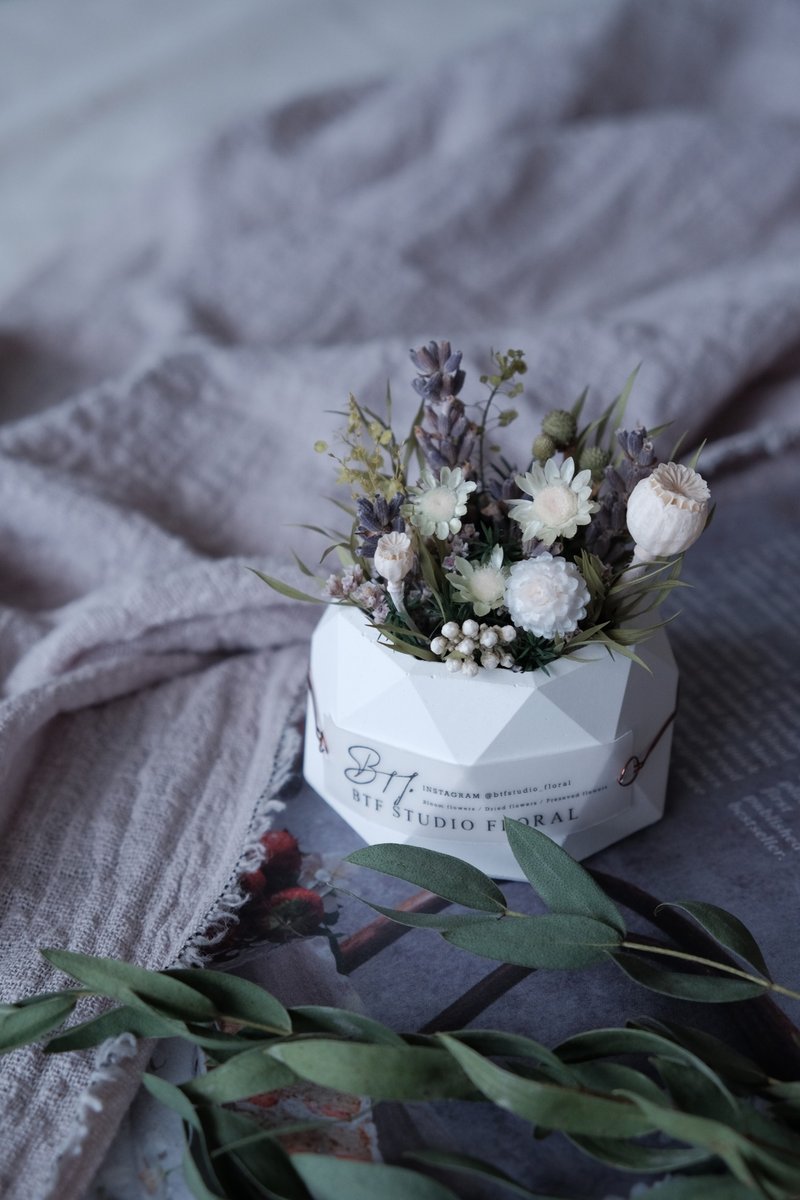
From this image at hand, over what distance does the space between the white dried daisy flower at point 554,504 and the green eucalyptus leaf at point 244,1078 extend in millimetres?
207

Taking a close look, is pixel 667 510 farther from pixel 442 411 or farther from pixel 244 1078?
pixel 244 1078

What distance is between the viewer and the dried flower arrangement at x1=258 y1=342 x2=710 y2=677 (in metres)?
0.38

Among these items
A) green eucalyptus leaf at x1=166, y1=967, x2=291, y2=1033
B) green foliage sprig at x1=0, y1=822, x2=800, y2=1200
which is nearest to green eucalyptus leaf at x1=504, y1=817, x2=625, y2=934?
green foliage sprig at x1=0, y1=822, x2=800, y2=1200

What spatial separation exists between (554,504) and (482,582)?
0.04 m

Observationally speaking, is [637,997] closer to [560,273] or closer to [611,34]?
[560,273]

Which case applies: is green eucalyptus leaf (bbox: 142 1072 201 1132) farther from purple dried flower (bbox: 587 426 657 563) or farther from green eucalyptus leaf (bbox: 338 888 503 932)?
purple dried flower (bbox: 587 426 657 563)

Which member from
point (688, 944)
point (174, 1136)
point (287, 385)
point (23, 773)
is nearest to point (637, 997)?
point (688, 944)

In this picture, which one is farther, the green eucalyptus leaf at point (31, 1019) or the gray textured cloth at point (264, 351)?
the gray textured cloth at point (264, 351)

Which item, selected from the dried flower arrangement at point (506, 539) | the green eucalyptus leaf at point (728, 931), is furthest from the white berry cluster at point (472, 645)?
the green eucalyptus leaf at point (728, 931)

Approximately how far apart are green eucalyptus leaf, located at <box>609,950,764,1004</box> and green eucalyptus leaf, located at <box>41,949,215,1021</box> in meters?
0.15

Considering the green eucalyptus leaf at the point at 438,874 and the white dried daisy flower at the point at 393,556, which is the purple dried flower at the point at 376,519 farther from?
the green eucalyptus leaf at the point at 438,874

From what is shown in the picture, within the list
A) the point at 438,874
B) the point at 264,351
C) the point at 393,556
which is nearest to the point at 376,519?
the point at 393,556

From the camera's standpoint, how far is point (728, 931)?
404 mm

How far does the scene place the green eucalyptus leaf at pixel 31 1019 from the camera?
38 cm
